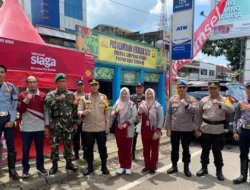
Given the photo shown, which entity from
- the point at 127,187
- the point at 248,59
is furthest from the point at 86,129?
the point at 248,59

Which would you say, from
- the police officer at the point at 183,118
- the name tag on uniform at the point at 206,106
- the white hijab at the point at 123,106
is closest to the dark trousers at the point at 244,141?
the name tag on uniform at the point at 206,106

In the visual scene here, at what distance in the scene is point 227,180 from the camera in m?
4.56

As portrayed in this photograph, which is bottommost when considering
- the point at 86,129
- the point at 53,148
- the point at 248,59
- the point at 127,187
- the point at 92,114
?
the point at 127,187

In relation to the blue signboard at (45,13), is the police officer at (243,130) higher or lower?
lower

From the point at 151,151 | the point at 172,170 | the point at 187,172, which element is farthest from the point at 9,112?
the point at 187,172

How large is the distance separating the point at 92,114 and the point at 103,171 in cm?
114

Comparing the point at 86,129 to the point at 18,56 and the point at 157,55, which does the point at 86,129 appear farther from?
the point at 157,55

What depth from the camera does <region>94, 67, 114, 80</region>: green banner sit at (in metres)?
9.35

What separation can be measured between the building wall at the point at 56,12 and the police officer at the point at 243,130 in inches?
947

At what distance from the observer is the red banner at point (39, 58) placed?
525 centimetres

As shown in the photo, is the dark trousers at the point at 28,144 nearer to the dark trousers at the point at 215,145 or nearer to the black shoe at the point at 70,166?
the black shoe at the point at 70,166

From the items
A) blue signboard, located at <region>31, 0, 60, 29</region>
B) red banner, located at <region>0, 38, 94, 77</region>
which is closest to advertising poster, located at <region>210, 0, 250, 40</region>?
red banner, located at <region>0, 38, 94, 77</region>

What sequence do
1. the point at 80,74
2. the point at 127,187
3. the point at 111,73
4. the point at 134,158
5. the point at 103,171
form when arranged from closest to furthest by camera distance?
the point at 127,187, the point at 103,171, the point at 134,158, the point at 80,74, the point at 111,73

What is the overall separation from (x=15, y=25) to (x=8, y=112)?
11.2ft
